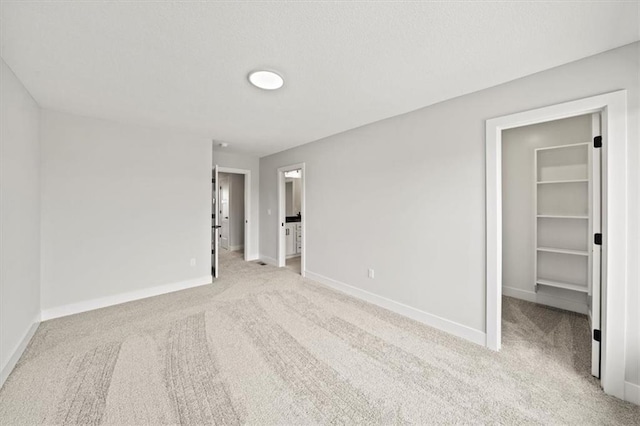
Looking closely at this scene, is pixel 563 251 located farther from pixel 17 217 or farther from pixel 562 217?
pixel 17 217

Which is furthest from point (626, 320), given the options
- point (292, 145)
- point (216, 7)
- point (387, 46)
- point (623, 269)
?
point (292, 145)

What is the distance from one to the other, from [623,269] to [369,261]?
7.33 feet

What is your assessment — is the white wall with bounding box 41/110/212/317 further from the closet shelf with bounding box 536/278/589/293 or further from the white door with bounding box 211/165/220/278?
the closet shelf with bounding box 536/278/589/293

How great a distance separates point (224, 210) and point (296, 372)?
5.95m

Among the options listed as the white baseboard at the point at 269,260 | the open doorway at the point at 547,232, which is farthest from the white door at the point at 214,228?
the open doorway at the point at 547,232

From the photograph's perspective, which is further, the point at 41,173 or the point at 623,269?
the point at 41,173

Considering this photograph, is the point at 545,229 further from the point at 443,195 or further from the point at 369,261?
the point at 369,261

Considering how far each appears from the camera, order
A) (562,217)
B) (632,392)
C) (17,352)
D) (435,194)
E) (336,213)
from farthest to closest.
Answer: (336,213) < (562,217) < (435,194) < (17,352) < (632,392)

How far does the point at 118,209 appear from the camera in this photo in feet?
10.7

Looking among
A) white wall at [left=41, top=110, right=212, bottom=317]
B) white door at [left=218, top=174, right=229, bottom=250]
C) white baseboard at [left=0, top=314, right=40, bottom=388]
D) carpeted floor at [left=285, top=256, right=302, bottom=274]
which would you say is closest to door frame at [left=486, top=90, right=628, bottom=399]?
carpeted floor at [left=285, top=256, right=302, bottom=274]

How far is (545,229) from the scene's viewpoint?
3207 mm

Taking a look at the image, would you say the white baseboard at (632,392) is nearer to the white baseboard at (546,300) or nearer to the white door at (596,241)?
the white door at (596,241)

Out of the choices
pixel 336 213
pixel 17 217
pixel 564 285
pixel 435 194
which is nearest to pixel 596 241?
pixel 435 194

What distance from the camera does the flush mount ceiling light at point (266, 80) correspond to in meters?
2.02
